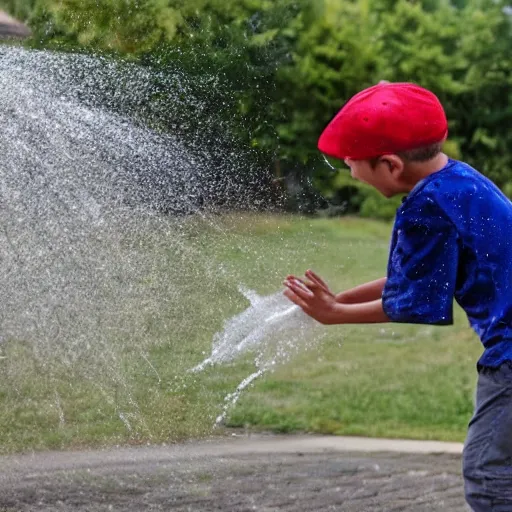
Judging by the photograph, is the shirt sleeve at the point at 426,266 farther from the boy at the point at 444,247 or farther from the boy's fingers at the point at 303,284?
the boy's fingers at the point at 303,284

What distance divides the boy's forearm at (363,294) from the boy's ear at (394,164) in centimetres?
29

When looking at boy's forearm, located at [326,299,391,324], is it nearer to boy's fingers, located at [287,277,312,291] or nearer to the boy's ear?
boy's fingers, located at [287,277,312,291]

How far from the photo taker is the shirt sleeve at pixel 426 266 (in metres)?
2.22

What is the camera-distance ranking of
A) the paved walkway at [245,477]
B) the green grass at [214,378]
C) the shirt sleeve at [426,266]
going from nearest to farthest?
the shirt sleeve at [426,266], the paved walkway at [245,477], the green grass at [214,378]

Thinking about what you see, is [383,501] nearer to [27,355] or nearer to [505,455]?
[505,455]

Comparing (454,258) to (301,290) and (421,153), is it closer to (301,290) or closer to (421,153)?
(421,153)

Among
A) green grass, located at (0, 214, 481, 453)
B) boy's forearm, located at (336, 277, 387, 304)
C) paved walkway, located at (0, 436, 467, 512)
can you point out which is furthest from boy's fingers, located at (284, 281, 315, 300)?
green grass, located at (0, 214, 481, 453)

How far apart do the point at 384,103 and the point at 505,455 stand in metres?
0.79

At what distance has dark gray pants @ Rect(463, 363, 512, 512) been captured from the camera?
2.25 metres

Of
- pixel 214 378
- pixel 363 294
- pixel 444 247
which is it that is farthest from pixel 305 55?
pixel 444 247

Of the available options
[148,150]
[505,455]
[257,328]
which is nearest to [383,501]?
[257,328]

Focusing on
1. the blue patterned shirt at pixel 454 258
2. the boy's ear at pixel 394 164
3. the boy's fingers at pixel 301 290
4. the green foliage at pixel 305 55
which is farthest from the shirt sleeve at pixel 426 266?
the green foliage at pixel 305 55

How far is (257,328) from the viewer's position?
334 cm

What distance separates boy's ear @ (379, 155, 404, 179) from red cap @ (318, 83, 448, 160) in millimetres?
15
